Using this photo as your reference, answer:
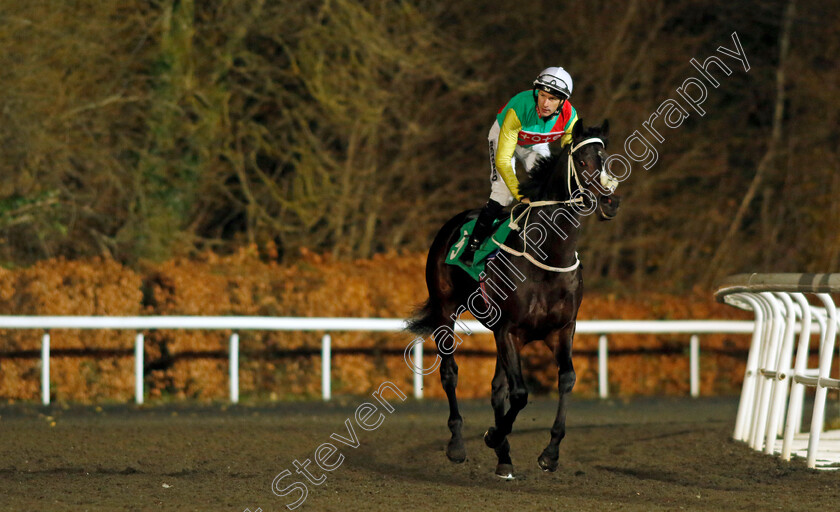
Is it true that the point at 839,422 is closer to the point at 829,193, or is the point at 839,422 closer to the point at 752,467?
the point at 752,467

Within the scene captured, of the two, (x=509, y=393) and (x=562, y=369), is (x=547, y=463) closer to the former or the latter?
(x=509, y=393)

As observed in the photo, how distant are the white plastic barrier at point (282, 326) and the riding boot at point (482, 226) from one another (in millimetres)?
3440

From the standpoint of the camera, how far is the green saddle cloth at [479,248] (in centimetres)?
715

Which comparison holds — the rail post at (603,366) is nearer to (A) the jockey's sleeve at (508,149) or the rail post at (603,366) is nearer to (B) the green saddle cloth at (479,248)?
(B) the green saddle cloth at (479,248)

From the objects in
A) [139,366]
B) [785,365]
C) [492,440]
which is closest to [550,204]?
[492,440]

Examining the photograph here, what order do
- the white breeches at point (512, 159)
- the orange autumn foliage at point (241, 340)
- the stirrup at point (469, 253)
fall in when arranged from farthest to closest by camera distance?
the orange autumn foliage at point (241, 340) → the stirrup at point (469, 253) → the white breeches at point (512, 159)

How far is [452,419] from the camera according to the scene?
7.59 meters

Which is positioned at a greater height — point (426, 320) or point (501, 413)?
point (426, 320)

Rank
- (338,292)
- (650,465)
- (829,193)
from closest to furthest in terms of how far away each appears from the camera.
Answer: (650,465) → (338,292) → (829,193)

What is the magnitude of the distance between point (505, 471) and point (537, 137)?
2066mm

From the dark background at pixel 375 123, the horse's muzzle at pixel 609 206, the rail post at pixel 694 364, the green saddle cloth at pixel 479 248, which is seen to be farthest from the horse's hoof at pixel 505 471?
the dark background at pixel 375 123

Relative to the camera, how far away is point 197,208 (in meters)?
17.2

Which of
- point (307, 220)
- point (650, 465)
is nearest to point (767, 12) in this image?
point (307, 220)

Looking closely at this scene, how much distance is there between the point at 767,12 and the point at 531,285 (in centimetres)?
1733
